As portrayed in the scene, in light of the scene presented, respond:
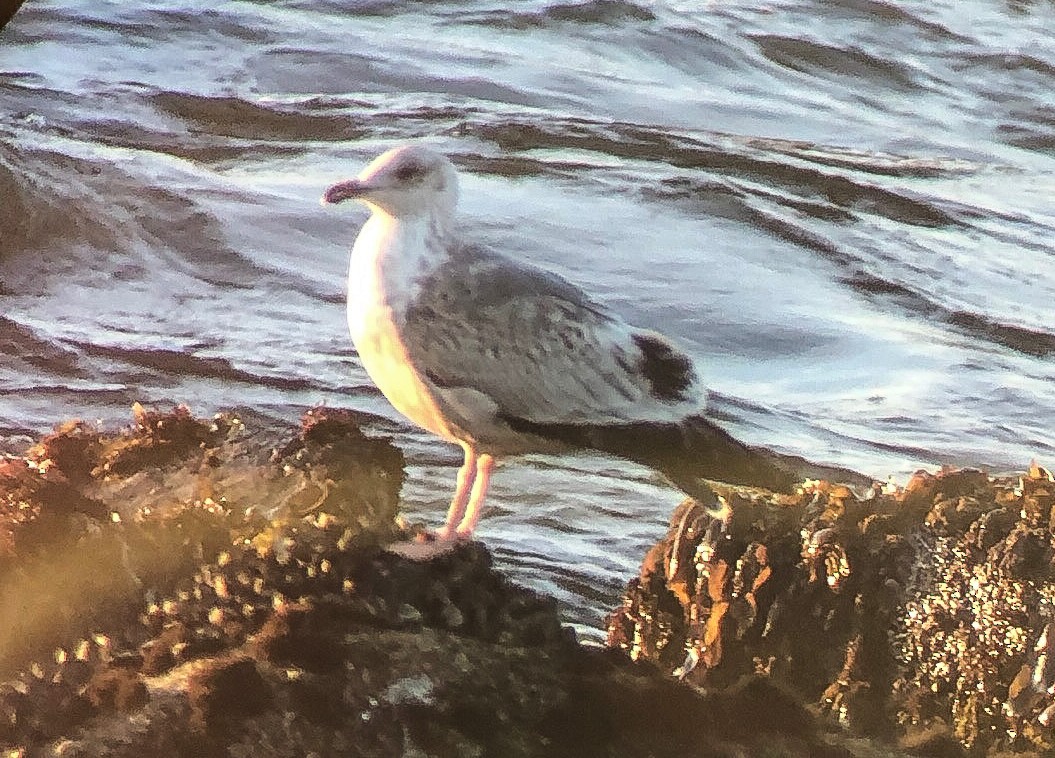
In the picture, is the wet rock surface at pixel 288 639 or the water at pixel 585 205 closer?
the wet rock surface at pixel 288 639

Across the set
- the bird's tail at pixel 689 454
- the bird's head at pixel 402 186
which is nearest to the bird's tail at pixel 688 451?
the bird's tail at pixel 689 454

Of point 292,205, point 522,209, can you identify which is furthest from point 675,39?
point 292,205

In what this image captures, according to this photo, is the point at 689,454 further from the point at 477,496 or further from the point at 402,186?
the point at 402,186

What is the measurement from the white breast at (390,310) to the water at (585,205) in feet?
0.15

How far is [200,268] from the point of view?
1119 mm

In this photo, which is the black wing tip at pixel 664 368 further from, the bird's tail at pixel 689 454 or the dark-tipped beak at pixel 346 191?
the dark-tipped beak at pixel 346 191

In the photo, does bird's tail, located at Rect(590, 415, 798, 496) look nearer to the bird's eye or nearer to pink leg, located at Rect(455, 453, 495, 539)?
pink leg, located at Rect(455, 453, 495, 539)

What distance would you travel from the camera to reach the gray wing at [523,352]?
923 millimetres

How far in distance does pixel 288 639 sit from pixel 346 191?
0.31 meters

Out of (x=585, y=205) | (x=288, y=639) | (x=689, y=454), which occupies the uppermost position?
(x=585, y=205)

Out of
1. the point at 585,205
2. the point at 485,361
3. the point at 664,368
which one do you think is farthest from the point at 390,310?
the point at 585,205

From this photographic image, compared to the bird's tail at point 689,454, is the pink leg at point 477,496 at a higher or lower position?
→ lower

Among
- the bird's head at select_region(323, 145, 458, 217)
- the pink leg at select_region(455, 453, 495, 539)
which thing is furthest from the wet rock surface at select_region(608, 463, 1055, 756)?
the bird's head at select_region(323, 145, 458, 217)

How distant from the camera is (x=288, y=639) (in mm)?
877
